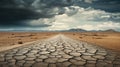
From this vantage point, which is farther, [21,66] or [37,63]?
[37,63]

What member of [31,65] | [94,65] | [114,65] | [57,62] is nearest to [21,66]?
[31,65]

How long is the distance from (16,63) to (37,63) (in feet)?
2.57

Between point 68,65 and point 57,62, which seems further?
point 57,62

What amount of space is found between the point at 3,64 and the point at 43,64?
4.73 feet

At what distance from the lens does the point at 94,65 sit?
527cm

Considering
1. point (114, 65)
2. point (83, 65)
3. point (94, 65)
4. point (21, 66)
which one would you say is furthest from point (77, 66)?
point (21, 66)

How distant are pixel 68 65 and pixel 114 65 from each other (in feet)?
5.44

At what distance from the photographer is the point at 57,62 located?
557cm

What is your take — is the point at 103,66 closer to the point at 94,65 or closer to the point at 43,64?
the point at 94,65

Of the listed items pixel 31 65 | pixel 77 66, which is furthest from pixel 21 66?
pixel 77 66

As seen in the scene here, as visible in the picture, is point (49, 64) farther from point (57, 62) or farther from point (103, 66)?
point (103, 66)

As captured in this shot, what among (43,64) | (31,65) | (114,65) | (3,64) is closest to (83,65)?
(114,65)

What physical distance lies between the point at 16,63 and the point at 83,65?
2476 millimetres

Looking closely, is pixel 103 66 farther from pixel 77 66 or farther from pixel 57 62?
pixel 57 62
